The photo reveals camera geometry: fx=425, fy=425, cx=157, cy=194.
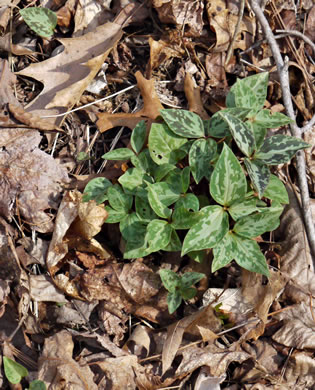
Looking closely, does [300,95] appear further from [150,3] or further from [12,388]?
[12,388]

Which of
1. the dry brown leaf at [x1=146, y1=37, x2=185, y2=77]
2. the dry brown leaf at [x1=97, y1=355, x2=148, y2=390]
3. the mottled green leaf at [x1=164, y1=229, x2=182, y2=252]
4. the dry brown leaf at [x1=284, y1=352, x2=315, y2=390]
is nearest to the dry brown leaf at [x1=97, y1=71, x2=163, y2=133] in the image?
the dry brown leaf at [x1=146, y1=37, x2=185, y2=77]

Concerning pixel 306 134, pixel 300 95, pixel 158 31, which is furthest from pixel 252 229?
pixel 158 31

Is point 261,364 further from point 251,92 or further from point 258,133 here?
point 251,92

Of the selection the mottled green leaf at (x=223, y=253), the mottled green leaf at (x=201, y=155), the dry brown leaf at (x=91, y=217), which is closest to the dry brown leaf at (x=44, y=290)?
the dry brown leaf at (x=91, y=217)

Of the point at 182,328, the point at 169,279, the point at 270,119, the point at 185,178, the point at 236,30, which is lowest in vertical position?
the point at 182,328

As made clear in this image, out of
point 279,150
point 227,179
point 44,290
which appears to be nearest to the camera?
point 227,179

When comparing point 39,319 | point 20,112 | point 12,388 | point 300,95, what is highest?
point 300,95

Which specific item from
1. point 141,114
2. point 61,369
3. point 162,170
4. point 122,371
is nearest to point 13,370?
point 61,369
